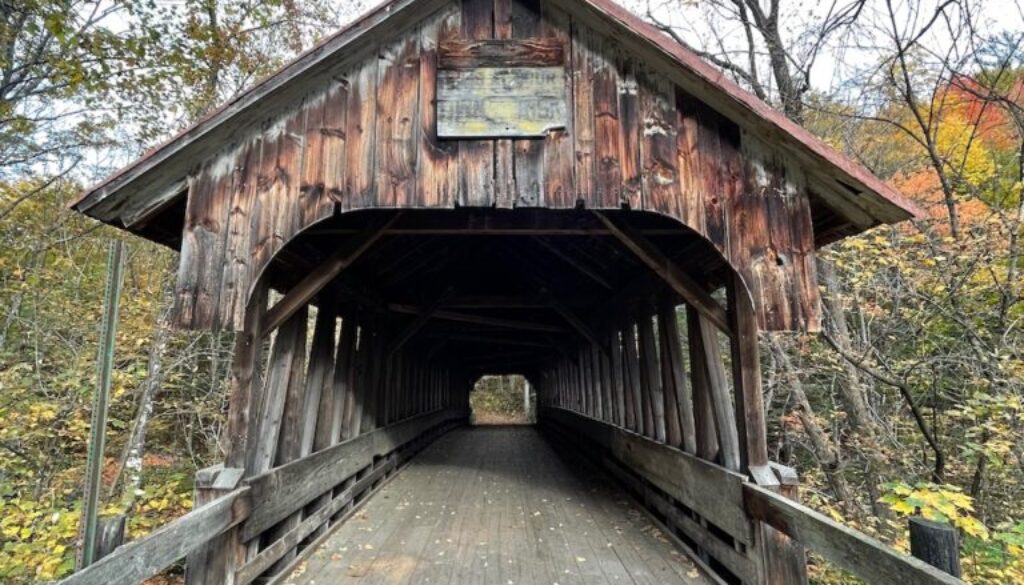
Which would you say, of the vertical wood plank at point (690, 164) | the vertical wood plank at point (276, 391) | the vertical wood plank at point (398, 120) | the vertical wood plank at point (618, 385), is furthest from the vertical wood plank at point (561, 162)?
the vertical wood plank at point (618, 385)

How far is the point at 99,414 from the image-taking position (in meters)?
1.90

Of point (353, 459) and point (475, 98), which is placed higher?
point (475, 98)

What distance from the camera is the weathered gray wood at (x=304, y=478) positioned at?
3625mm

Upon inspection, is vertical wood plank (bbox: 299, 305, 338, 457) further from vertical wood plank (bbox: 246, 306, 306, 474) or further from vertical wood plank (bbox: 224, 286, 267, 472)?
vertical wood plank (bbox: 224, 286, 267, 472)

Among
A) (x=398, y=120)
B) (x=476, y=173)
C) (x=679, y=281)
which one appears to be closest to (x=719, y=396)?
(x=679, y=281)

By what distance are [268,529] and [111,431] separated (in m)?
7.58

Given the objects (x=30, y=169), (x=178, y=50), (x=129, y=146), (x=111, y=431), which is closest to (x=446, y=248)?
(x=178, y=50)

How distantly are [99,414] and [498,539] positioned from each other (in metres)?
3.76

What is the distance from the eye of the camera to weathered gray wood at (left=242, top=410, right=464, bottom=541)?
3625 millimetres

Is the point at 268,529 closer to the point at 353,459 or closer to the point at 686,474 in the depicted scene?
the point at 353,459

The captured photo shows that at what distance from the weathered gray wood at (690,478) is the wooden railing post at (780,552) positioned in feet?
0.48

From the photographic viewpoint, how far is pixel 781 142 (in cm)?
346

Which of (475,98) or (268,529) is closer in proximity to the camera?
(475,98)

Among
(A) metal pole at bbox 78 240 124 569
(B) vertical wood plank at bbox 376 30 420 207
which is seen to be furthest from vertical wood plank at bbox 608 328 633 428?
(A) metal pole at bbox 78 240 124 569
